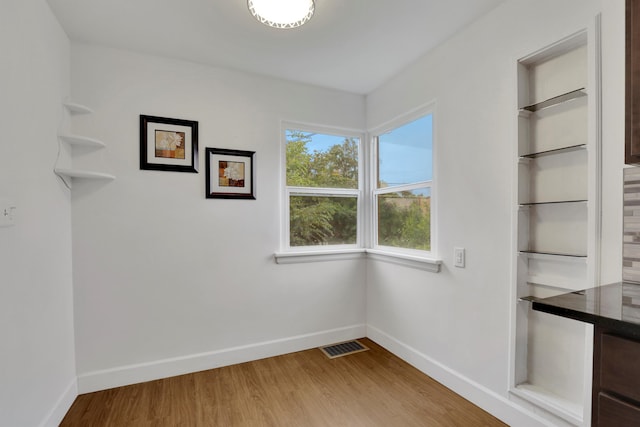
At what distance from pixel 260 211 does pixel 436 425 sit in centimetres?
189

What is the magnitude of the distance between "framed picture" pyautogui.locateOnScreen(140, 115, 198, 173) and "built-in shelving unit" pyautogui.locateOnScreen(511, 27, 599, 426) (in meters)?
2.17

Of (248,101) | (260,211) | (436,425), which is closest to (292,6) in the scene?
(248,101)

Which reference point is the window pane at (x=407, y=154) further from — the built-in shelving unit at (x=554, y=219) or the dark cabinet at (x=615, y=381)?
the dark cabinet at (x=615, y=381)

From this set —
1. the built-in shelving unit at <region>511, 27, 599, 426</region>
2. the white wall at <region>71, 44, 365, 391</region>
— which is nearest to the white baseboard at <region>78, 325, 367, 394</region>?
the white wall at <region>71, 44, 365, 391</region>

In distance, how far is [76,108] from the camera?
2020 mm

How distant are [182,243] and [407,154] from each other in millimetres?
1933

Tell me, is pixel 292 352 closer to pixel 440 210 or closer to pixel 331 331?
pixel 331 331

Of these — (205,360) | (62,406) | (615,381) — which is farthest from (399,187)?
(62,406)

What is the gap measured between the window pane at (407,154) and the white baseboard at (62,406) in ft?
8.92

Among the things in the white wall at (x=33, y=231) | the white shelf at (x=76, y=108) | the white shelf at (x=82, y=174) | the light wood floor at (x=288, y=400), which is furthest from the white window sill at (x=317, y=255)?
the white shelf at (x=76, y=108)

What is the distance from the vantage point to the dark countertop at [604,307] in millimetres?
797

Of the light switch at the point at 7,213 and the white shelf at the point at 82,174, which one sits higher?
the white shelf at the point at 82,174

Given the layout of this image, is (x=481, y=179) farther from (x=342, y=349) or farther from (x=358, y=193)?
(x=342, y=349)

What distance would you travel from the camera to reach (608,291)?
1131 mm
